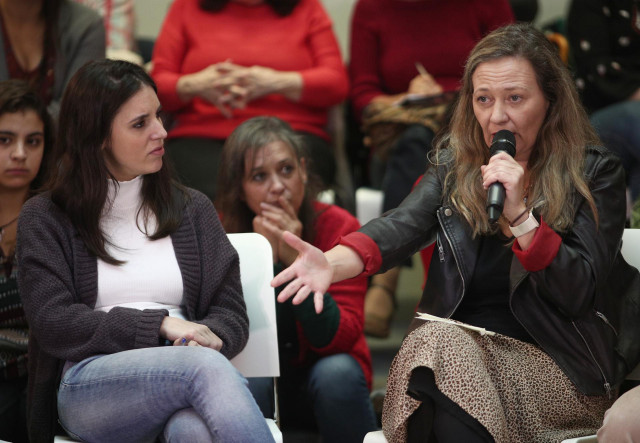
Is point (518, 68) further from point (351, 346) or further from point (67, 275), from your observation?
point (67, 275)

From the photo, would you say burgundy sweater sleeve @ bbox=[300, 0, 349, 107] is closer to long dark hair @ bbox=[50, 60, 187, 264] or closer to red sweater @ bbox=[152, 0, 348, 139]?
red sweater @ bbox=[152, 0, 348, 139]

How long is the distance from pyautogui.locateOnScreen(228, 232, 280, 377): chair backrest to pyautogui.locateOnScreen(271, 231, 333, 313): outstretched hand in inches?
14.1

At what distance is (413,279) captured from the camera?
13.8 ft

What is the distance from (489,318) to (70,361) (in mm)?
930

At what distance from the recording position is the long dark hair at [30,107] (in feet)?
7.88

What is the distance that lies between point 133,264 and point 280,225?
1.77 ft

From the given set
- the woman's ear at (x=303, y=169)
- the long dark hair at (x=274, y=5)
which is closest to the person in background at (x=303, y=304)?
the woman's ear at (x=303, y=169)

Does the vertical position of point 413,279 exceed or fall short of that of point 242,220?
it falls short

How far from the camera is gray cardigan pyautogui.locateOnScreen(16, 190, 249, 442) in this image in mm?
1876

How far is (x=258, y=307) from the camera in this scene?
7.06ft

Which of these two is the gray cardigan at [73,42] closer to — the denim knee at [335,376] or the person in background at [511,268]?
the denim knee at [335,376]

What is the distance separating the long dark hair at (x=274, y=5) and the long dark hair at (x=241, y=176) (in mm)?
893

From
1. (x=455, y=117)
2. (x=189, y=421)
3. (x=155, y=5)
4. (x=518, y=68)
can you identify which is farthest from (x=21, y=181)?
(x=155, y=5)

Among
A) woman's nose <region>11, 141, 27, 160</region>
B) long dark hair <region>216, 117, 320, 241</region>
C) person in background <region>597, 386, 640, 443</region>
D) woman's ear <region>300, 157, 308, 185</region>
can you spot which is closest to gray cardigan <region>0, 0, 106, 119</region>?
woman's nose <region>11, 141, 27, 160</region>
